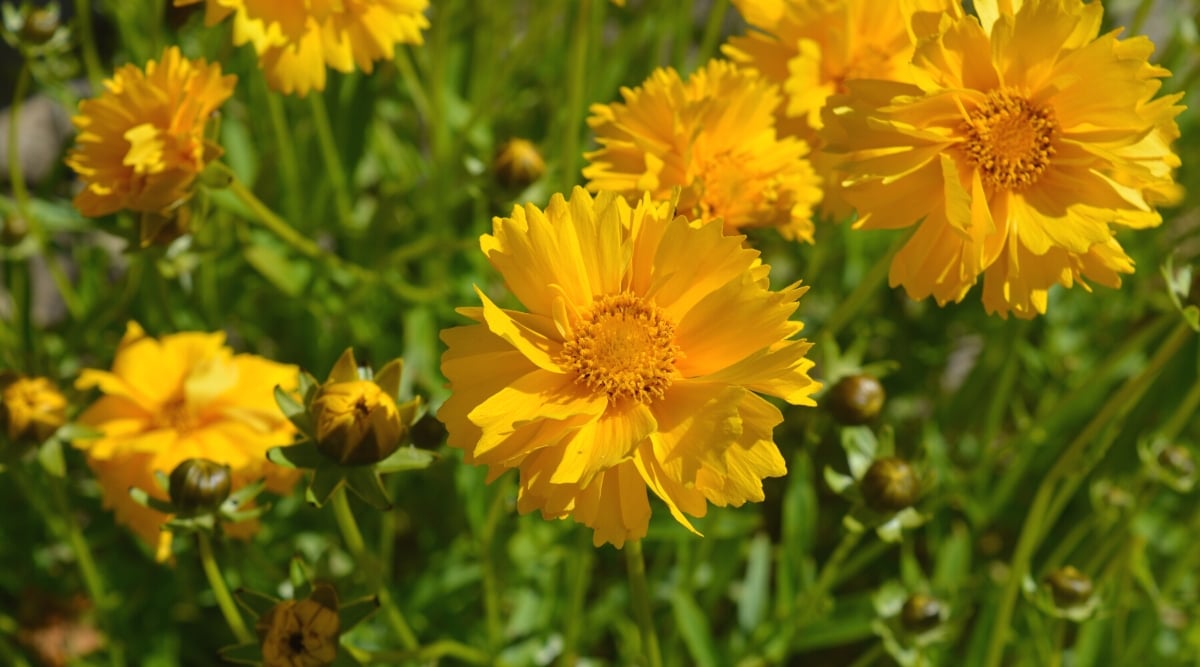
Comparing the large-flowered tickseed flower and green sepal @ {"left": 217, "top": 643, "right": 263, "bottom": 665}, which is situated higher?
the large-flowered tickseed flower

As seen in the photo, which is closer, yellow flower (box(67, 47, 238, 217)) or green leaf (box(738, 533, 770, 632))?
yellow flower (box(67, 47, 238, 217))

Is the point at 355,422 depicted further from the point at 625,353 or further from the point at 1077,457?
the point at 1077,457

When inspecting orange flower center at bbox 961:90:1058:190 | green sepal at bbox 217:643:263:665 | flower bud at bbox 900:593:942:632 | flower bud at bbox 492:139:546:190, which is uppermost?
orange flower center at bbox 961:90:1058:190

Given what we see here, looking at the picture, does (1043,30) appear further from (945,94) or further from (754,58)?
(754,58)

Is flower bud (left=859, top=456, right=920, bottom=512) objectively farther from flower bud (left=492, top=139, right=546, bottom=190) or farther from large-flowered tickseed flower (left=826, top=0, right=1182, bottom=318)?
flower bud (left=492, top=139, right=546, bottom=190)

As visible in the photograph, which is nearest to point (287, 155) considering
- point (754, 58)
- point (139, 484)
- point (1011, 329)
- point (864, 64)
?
point (139, 484)

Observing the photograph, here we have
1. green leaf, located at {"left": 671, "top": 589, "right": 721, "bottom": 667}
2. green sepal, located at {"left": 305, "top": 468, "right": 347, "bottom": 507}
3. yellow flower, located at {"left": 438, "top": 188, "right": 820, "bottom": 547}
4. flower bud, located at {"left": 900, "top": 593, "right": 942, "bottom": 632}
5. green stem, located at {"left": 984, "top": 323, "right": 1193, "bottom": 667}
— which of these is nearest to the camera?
yellow flower, located at {"left": 438, "top": 188, "right": 820, "bottom": 547}

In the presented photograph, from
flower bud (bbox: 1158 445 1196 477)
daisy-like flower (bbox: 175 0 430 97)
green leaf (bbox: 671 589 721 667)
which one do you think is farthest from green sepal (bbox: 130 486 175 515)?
flower bud (bbox: 1158 445 1196 477)

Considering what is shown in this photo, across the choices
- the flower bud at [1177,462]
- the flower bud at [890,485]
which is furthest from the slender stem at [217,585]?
the flower bud at [1177,462]
